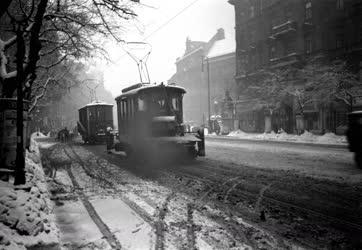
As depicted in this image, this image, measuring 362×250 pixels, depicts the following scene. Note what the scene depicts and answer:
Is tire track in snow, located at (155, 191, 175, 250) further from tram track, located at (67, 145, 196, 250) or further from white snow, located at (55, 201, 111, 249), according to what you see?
white snow, located at (55, 201, 111, 249)

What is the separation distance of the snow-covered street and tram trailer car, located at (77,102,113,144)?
16316 millimetres

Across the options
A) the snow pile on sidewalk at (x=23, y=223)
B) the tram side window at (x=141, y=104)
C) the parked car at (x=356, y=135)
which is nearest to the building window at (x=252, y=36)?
the tram side window at (x=141, y=104)

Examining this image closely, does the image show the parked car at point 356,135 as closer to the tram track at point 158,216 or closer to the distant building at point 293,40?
the tram track at point 158,216

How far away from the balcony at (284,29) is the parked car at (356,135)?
25627mm

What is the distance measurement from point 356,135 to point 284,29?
2712cm

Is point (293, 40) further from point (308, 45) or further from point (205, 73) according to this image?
Result: point (205, 73)

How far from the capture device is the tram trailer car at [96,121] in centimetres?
2753

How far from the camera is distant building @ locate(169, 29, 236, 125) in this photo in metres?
61.3

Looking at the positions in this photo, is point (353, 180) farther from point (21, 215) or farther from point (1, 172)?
point (1, 172)

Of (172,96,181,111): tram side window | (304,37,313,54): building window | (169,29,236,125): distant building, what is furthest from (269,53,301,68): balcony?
(172,96,181,111): tram side window

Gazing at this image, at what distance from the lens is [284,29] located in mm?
35594

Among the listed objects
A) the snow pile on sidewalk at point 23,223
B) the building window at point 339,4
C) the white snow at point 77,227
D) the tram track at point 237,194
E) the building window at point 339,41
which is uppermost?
the building window at point 339,4

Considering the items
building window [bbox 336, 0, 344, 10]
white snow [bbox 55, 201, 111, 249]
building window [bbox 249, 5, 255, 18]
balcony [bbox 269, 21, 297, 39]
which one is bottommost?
white snow [bbox 55, 201, 111, 249]

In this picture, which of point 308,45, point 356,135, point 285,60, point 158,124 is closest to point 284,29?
point 308,45
